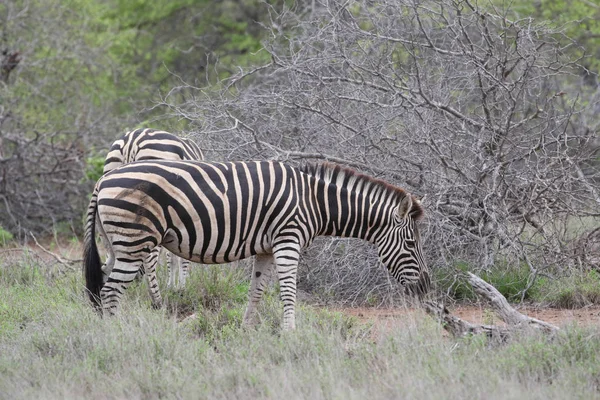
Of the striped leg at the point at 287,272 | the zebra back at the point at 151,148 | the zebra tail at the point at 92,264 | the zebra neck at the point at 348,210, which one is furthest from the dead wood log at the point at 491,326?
the zebra back at the point at 151,148

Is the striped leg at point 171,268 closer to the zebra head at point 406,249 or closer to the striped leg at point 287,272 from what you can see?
the striped leg at point 287,272

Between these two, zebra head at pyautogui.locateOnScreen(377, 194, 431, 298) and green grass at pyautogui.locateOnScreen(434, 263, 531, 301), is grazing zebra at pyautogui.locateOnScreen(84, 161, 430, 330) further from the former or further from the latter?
green grass at pyautogui.locateOnScreen(434, 263, 531, 301)

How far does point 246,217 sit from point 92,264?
1.41m

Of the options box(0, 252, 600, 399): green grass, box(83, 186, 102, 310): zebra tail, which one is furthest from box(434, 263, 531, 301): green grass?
box(83, 186, 102, 310): zebra tail

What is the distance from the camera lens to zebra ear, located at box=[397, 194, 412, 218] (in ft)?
24.4

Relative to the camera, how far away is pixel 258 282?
7691mm

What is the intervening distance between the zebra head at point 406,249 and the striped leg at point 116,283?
2.17 metres

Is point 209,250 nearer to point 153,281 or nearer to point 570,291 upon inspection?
point 153,281

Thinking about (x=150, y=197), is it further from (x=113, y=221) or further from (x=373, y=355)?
(x=373, y=355)

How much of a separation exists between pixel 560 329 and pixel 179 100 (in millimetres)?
14181

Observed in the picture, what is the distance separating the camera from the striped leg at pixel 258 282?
7.67 m

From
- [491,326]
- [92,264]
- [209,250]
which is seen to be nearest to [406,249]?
[491,326]

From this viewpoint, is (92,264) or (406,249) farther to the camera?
(406,249)

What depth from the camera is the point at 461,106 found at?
996 centimetres
